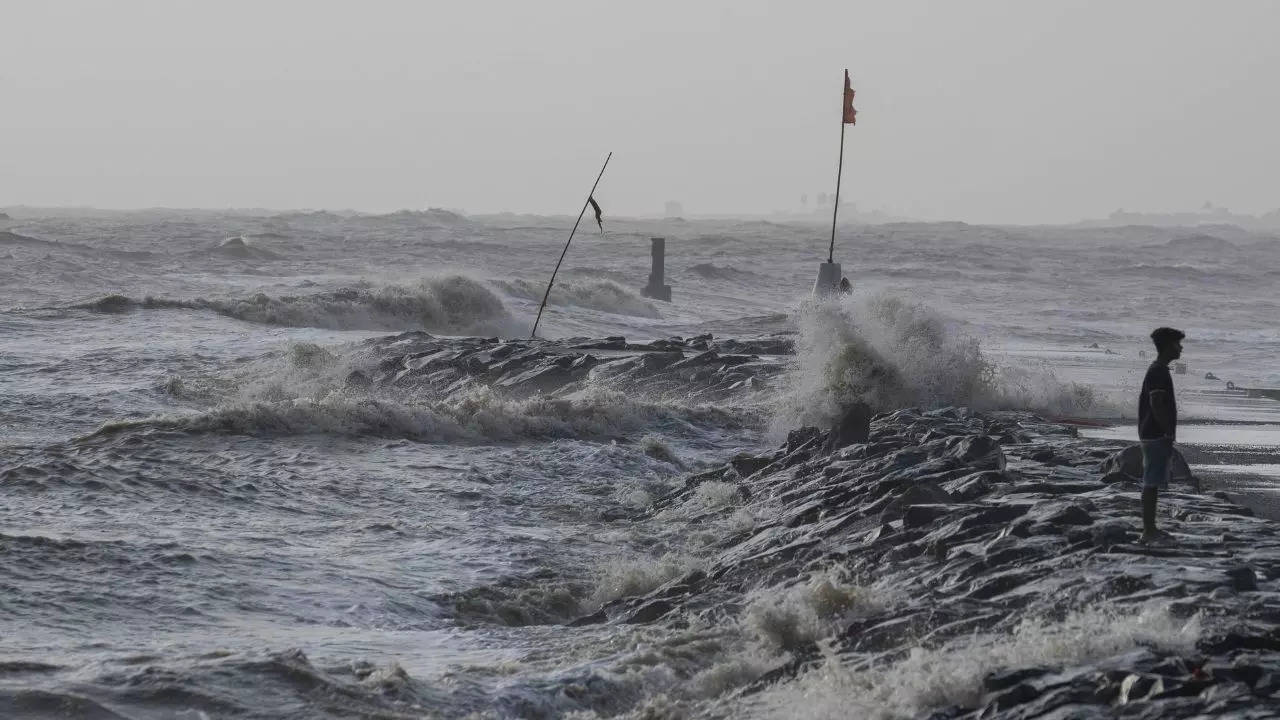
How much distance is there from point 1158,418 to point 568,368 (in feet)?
35.3

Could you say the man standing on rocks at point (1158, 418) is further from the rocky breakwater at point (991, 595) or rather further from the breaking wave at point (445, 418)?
the breaking wave at point (445, 418)

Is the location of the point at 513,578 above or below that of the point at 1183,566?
below

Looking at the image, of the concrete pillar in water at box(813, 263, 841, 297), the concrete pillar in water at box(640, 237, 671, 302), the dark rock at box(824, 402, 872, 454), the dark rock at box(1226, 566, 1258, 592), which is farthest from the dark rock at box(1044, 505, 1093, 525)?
the concrete pillar in water at box(640, 237, 671, 302)

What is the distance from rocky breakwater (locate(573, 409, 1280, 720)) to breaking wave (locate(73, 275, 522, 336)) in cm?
1647

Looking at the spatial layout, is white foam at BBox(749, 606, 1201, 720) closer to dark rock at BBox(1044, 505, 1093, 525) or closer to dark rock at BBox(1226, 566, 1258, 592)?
dark rock at BBox(1226, 566, 1258, 592)

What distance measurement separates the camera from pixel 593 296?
32.2 m

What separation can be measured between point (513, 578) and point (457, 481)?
3064mm

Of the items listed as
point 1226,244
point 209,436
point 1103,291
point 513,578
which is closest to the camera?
point 513,578

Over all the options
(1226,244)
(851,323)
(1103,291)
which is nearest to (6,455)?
(851,323)

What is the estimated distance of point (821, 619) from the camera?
241 inches

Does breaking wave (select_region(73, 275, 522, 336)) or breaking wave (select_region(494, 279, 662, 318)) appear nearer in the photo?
breaking wave (select_region(73, 275, 522, 336))

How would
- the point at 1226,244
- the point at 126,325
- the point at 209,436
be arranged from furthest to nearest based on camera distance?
the point at 1226,244 < the point at 126,325 < the point at 209,436

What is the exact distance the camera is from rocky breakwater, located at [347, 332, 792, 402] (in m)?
15.9

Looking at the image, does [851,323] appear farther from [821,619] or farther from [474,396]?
[821,619]
